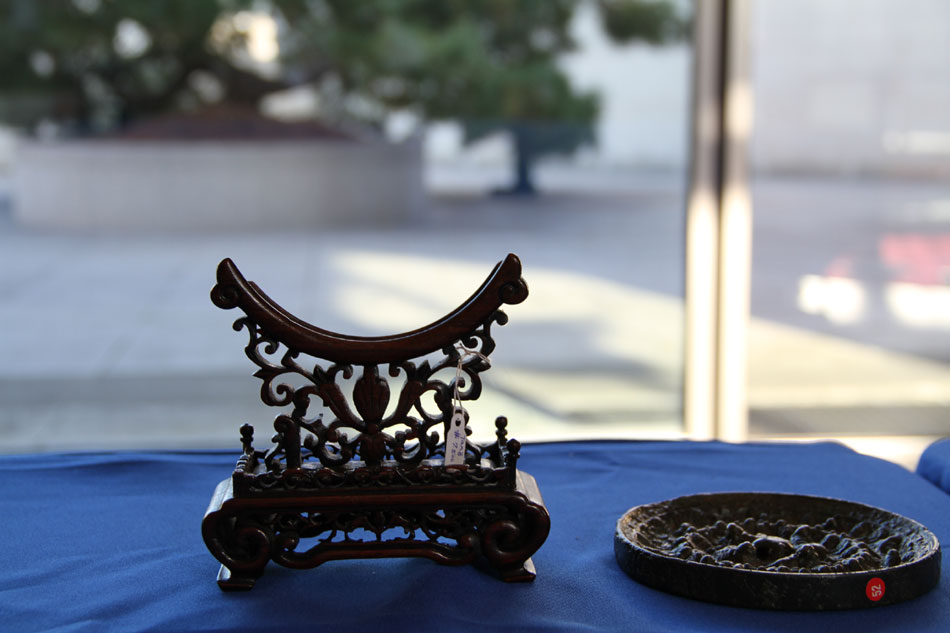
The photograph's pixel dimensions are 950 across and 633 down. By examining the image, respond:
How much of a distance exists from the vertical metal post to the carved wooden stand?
6.04ft

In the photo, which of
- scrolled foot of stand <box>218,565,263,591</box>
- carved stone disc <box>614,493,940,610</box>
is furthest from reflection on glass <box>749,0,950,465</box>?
scrolled foot of stand <box>218,565,263,591</box>

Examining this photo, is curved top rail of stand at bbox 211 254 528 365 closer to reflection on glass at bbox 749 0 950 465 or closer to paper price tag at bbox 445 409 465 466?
paper price tag at bbox 445 409 465 466

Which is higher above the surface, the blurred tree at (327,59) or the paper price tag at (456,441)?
the blurred tree at (327,59)

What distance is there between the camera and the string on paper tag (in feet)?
3.45

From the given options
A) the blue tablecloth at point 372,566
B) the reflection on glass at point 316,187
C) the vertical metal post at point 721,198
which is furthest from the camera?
the reflection on glass at point 316,187

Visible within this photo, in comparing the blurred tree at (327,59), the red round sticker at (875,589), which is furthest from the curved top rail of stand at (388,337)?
the blurred tree at (327,59)

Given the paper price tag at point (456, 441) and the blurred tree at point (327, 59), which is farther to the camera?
the blurred tree at point (327, 59)

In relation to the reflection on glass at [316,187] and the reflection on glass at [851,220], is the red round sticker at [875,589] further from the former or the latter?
the reflection on glass at [851,220]

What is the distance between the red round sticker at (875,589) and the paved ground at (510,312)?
1978 mm

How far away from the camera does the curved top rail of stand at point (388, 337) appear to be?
1.03m

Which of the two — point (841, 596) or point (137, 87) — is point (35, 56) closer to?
point (137, 87)

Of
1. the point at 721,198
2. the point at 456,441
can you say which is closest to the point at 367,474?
the point at 456,441

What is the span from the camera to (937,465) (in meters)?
1.46

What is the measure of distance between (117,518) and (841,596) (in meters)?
0.79
